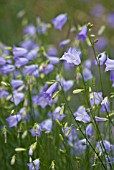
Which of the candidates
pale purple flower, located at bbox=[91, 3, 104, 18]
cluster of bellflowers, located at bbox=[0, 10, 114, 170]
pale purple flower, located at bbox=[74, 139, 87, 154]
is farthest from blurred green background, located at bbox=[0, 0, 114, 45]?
pale purple flower, located at bbox=[74, 139, 87, 154]

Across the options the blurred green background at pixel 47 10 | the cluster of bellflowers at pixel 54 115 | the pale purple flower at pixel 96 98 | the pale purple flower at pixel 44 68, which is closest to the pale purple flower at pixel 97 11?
the blurred green background at pixel 47 10

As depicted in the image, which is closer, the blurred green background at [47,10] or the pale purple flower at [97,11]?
the blurred green background at [47,10]

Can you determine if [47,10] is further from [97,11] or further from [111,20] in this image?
[111,20]

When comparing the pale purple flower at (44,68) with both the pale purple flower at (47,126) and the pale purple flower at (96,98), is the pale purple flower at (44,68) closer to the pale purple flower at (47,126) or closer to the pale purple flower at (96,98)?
the pale purple flower at (47,126)

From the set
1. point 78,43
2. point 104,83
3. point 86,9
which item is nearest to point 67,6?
point 86,9

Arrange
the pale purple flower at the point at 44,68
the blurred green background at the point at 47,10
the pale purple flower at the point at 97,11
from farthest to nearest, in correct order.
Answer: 1. the pale purple flower at the point at 97,11
2. the blurred green background at the point at 47,10
3. the pale purple flower at the point at 44,68

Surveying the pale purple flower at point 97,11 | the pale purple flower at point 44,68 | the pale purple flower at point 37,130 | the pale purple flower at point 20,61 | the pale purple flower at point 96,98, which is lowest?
the pale purple flower at point 37,130

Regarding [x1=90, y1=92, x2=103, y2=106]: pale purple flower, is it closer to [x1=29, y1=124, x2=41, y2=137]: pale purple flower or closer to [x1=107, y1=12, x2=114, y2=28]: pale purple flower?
[x1=29, y1=124, x2=41, y2=137]: pale purple flower

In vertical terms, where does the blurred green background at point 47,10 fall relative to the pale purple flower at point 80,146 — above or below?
above
